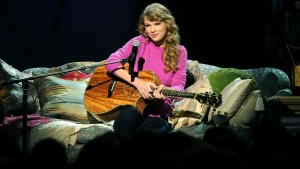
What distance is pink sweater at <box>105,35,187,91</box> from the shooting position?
4.18 meters

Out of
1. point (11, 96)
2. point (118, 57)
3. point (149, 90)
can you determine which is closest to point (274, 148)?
point (149, 90)

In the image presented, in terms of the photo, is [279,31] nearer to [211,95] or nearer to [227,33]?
[227,33]

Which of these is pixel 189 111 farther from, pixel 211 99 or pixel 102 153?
pixel 102 153

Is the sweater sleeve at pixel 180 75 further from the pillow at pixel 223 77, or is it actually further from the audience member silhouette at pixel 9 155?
the audience member silhouette at pixel 9 155

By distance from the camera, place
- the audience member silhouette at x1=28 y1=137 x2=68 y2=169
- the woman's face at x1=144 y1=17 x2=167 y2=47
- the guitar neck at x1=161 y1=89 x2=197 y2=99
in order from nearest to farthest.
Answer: the audience member silhouette at x1=28 y1=137 x2=68 y2=169, the guitar neck at x1=161 y1=89 x2=197 y2=99, the woman's face at x1=144 y1=17 x2=167 y2=47

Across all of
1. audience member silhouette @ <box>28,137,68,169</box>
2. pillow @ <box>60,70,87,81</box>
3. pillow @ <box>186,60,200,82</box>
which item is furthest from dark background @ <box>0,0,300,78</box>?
audience member silhouette @ <box>28,137,68,169</box>

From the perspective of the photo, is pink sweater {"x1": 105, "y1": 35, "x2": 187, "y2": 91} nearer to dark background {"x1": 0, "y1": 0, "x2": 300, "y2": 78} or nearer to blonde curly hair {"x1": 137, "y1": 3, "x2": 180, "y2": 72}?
blonde curly hair {"x1": 137, "y1": 3, "x2": 180, "y2": 72}

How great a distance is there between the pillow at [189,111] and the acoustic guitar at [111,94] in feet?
1.14

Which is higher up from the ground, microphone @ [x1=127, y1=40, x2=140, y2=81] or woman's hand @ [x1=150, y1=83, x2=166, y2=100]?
microphone @ [x1=127, y1=40, x2=140, y2=81]

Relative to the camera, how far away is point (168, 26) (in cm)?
425

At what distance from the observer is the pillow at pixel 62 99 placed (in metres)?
4.63

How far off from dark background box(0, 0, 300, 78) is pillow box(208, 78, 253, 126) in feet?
5.90

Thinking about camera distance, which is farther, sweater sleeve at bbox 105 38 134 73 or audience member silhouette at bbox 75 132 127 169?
sweater sleeve at bbox 105 38 134 73

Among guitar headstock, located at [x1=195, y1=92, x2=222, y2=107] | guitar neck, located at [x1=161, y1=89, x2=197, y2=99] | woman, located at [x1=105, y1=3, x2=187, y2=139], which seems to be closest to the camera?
guitar headstock, located at [x1=195, y1=92, x2=222, y2=107]
